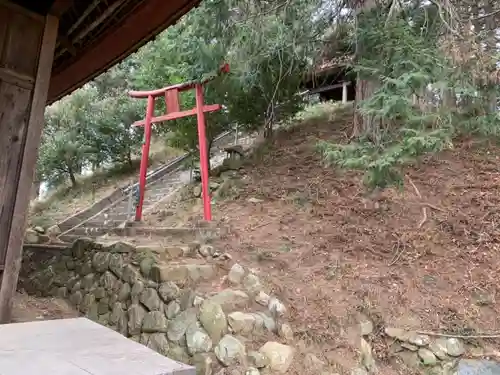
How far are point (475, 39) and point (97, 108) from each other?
1024 centimetres

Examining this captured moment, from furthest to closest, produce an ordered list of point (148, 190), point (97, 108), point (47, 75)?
point (97, 108) < point (148, 190) < point (47, 75)

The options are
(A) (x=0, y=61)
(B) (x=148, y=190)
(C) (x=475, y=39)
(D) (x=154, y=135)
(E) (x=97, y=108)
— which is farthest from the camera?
(D) (x=154, y=135)

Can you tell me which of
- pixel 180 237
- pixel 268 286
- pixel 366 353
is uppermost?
pixel 180 237

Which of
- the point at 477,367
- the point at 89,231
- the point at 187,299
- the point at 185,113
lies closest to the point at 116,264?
the point at 187,299

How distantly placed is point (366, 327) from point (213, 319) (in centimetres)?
155

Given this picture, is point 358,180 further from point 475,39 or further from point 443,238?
point 475,39

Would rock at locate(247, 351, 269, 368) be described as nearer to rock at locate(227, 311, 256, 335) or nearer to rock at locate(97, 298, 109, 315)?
rock at locate(227, 311, 256, 335)

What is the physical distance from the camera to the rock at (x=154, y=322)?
390 cm

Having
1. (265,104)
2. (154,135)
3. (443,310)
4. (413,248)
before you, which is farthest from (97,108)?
(443,310)

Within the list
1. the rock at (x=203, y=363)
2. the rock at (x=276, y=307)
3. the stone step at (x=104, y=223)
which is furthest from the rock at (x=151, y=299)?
the stone step at (x=104, y=223)

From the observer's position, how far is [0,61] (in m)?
3.13

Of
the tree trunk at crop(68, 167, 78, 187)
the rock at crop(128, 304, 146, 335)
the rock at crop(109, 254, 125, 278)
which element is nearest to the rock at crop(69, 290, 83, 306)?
the rock at crop(109, 254, 125, 278)

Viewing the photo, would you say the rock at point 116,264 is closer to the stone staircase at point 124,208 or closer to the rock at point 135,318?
the rock at point 135,318

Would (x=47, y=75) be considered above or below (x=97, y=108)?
below
